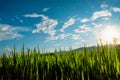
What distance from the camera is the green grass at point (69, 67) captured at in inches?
145

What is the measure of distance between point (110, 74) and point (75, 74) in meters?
0.68

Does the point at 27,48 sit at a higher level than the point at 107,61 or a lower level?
higher

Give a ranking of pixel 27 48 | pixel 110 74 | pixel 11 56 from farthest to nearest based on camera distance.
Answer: pixel 11 56 → pixel 27 48 → pixel 110 74

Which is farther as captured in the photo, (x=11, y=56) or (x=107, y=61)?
(x=11, y=56)

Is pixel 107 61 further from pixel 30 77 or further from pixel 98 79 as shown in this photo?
pixel 30 77

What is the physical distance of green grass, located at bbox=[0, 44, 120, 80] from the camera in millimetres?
3695

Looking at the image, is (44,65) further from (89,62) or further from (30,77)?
(89,62)

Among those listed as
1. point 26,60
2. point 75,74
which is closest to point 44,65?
point 26,60

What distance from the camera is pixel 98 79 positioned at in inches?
144

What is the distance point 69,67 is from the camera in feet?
13.8

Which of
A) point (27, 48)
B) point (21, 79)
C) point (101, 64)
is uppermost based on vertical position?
point (27, 48)

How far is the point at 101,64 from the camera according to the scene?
150 inches

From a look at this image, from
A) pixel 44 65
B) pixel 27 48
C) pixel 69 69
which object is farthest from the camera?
pixel 27 48

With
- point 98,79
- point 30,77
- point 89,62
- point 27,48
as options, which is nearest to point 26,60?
point 27,48
